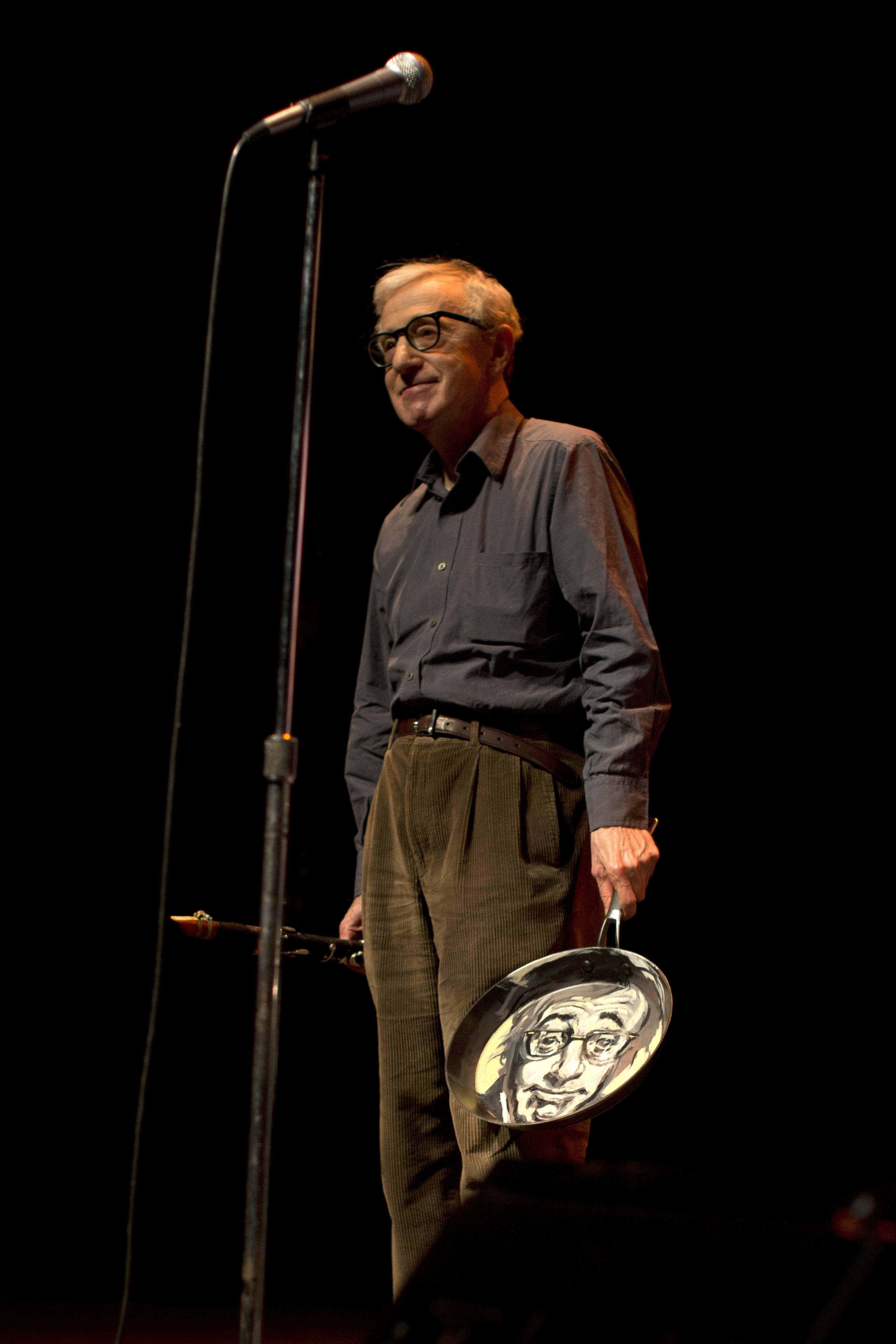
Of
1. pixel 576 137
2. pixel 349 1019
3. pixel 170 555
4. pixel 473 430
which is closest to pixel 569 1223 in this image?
pixel 473 430

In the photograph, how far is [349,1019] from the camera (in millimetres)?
2775

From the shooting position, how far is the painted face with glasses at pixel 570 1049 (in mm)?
1390

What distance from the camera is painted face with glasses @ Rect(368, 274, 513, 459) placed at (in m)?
1.85

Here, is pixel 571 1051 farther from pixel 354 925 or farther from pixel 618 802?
pixel 354 925

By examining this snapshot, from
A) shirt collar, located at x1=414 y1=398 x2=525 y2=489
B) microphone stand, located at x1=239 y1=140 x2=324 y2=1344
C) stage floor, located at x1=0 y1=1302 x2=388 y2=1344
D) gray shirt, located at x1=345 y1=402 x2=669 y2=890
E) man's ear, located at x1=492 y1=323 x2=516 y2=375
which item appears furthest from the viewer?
stage floor, located at x1=0 y1=1302 x2=388 y2=1344

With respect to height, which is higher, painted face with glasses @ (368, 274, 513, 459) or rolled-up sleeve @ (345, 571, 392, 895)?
painted face with glasses @ (368, 274, 513, 459)

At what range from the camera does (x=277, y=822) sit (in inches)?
48.8

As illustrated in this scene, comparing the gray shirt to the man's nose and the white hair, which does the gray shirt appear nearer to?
the white hair

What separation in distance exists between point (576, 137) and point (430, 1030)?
82.2 inches

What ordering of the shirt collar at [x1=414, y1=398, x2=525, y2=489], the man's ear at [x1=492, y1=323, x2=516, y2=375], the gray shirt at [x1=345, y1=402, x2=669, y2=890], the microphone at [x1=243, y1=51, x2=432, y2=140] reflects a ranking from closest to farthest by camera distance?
the microphone at [x1=243, y1=51, x2=432, y2=140] → the gray shirt at [x1=345, y1=402, x2=669, y2=890] → the shirt collar at [x1=414, y1=398, x2=525, y2=489] → the man's ear at [x1=492, y1=323, x2=516, y2=375]

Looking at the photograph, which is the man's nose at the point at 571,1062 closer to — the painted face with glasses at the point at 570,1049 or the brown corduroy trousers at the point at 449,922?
the painted face with glasses at the point at 570,1049

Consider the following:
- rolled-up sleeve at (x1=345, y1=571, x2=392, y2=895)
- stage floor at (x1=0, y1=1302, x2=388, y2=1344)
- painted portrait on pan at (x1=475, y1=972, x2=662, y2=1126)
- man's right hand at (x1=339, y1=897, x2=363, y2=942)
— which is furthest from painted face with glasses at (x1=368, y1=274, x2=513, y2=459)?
stage floor at (x1=0, y1=1302, x2=388, y2=1344)

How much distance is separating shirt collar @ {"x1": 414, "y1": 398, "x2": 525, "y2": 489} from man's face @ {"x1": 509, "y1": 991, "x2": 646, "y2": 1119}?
814mm

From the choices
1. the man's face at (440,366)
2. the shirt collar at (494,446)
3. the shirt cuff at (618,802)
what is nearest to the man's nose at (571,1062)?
the shirt cuff at (618,802)
